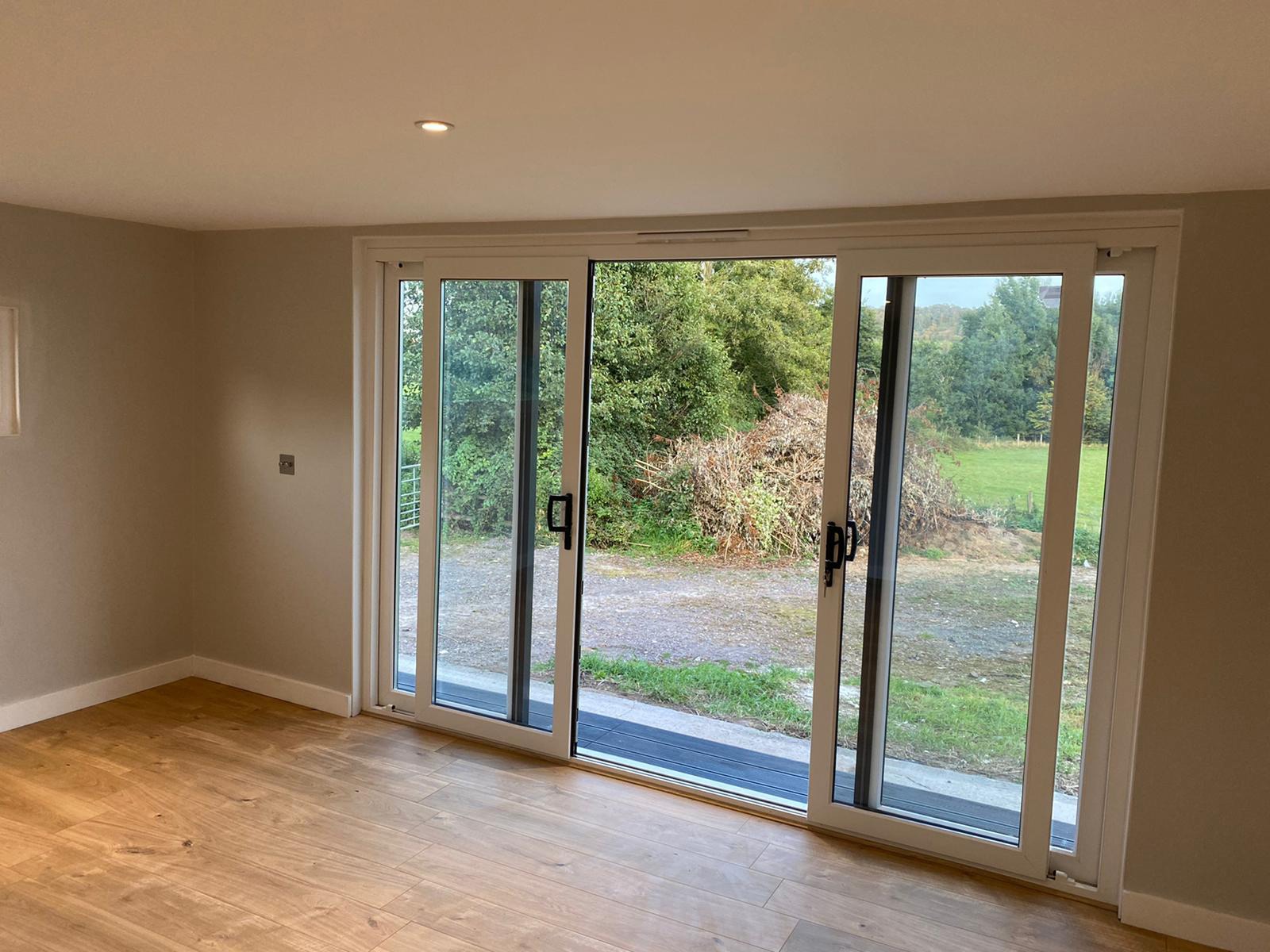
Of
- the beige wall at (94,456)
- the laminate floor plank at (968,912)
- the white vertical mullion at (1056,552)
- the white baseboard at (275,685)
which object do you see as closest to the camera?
the laminate floor plank at (968,912)

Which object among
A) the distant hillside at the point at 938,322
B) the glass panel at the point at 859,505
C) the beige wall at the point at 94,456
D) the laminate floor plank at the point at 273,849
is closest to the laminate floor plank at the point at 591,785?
the glass panel at the point at 859,505

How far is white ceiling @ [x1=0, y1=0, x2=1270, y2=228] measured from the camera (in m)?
1.59

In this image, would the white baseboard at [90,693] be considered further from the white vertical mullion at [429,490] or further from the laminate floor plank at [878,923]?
the laminate floor plank at [878,923]

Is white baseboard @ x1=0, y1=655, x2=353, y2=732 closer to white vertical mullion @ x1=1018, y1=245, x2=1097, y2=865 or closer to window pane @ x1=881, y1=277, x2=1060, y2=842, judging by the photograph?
window pane @ x1=881, y1=277, x2=1060, y2=842

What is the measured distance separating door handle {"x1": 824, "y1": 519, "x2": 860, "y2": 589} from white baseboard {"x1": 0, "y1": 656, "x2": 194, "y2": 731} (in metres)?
3.50

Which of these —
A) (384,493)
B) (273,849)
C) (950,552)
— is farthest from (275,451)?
(950,552)

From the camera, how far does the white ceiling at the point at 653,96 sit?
159cm

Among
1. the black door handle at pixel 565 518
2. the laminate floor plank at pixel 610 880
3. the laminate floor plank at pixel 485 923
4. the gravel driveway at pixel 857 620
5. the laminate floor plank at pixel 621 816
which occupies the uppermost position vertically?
the black door handle at pixel 565 518

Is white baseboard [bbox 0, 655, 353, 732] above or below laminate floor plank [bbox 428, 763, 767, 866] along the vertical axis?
above

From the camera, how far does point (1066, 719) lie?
3223 mm

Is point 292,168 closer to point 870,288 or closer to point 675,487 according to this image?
point 870,288

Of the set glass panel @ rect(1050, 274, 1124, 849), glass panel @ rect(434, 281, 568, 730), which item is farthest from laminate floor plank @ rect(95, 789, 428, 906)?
glass panel @ rect(1050, 274, 1124, 849)

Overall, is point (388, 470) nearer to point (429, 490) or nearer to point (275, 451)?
point (429, 490)

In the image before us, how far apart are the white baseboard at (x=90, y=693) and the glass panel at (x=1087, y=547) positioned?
166 inches
